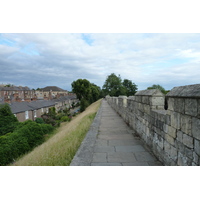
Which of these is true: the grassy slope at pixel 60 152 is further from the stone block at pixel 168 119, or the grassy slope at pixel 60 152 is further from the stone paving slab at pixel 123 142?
the stone block at pixel 168 119

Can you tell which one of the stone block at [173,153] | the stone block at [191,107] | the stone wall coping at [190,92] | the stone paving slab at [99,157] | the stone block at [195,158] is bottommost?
the stone paving slab at [99,157]

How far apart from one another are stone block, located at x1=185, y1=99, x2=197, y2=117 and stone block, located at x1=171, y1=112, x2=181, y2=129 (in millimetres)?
276

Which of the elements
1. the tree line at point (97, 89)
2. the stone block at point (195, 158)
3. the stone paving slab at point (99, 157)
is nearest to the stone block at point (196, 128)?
the stone block at point (195, 158)

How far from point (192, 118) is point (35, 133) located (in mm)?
14907

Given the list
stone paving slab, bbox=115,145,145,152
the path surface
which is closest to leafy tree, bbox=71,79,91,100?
the path surface

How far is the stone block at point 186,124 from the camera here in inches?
91.4

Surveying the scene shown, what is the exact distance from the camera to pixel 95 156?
3801 mm

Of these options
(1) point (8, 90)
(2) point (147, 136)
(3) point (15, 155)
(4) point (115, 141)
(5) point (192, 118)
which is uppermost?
(1) point (8, 90)

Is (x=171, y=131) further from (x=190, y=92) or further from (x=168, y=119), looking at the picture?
(x=190, y=92)

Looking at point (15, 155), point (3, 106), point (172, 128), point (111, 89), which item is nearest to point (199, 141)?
point (172, 128)

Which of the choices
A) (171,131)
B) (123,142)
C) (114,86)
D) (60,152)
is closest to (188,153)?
(171,131)

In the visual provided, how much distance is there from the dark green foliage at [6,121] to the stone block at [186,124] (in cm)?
1807

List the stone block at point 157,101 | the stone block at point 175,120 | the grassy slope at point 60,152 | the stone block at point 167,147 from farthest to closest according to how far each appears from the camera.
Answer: the stone block at point 157,101, the grassy slope at point 60,152, the stone block at point 167,147, the stone block at point 175,120

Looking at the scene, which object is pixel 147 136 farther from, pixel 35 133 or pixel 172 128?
pixel 35 133
